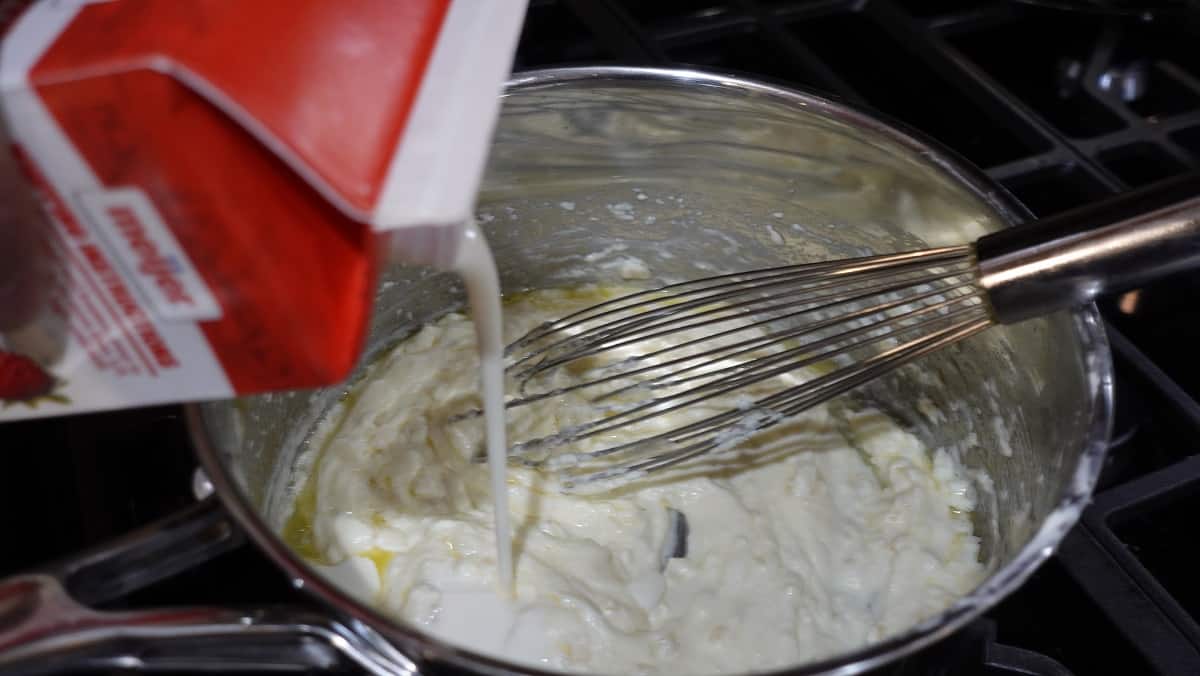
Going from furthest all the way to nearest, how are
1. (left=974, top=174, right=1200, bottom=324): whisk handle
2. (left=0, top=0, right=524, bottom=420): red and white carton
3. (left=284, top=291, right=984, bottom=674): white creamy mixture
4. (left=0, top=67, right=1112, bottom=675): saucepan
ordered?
(left=284, top=291, right=984, bottom=674): white creamy mixture → (left=974, top=174, right=1200, bottom=324): whisk handle → (left=0, top=67, right=1112, bottom=675): saucepan → (left=0, top=0, right=524, bottom=420): red and white carton

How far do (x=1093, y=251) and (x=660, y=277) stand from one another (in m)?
0.58

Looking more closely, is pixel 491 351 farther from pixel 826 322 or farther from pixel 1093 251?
pixel 1093 251

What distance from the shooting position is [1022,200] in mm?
1135

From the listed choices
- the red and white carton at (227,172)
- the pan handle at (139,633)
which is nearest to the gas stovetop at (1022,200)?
the pan handle at (139,633)

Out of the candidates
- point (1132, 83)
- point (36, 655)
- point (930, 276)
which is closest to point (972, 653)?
point (930, 276)

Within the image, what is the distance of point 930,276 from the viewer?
0.83 metres

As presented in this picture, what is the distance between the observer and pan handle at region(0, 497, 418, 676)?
57cm

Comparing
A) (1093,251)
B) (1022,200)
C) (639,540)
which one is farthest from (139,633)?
(1022,200)

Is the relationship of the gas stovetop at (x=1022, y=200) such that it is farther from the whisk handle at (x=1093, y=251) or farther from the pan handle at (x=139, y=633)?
the whisk handle at (x=1093, y=251)

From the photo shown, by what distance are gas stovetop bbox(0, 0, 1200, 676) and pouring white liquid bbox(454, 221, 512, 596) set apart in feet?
0.59

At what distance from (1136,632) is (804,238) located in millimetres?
503

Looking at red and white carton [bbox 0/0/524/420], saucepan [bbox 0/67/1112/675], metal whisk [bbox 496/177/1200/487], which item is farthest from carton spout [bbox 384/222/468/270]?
metal whisk [bbox 496/177/1200/487]

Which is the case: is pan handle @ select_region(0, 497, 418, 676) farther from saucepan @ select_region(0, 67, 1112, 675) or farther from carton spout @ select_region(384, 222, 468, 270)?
carton spout @ select_region(384, 222, 468, 270)

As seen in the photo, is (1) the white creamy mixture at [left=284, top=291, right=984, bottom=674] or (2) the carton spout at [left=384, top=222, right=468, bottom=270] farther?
(1) the white creamy mixture at [left=284, top=291, right=984, bottom=674]
